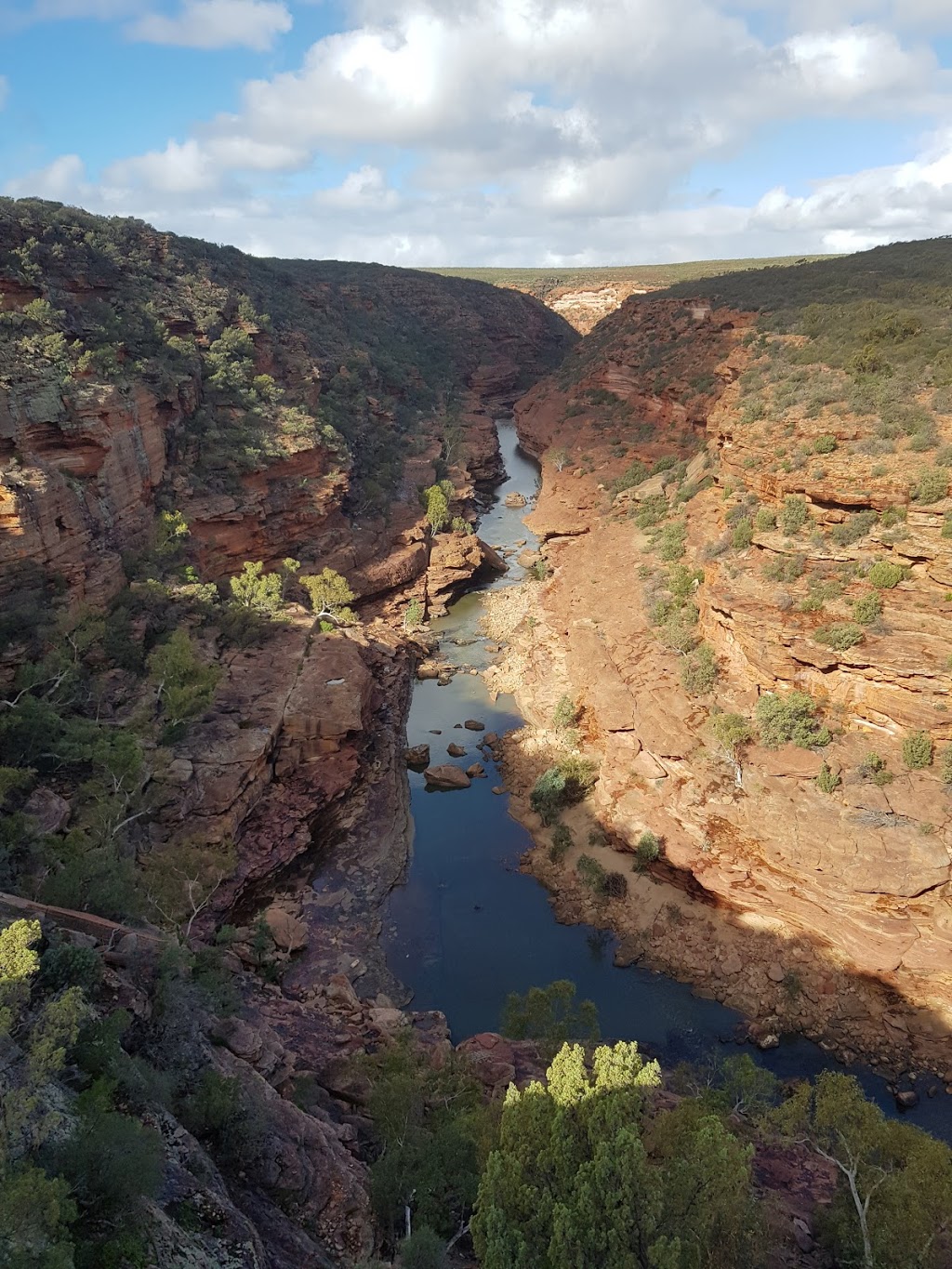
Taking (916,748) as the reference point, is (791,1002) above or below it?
below

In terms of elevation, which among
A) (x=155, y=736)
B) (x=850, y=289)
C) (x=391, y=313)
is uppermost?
(x=391, y=313)

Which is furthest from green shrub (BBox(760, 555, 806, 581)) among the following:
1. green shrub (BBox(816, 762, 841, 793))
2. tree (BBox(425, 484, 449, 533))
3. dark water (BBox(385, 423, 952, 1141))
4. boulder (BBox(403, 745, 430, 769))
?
tree (BBox(425, 484, 449, 533))

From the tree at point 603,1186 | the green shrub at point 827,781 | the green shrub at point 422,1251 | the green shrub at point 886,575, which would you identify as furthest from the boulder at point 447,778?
the green shrub at point 422,1251

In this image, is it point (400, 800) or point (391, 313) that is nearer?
point (400, 800)

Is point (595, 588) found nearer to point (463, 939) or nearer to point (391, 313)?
point (463, 939)

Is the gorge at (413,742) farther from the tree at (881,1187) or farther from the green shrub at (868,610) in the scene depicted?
the tree at (881,1187)

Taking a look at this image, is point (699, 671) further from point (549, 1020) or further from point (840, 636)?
point (549, 1020)

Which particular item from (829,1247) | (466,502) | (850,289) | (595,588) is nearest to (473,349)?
(466,502)

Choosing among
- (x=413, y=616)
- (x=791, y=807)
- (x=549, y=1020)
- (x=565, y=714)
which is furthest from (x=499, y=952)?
(x=413, y=616)
